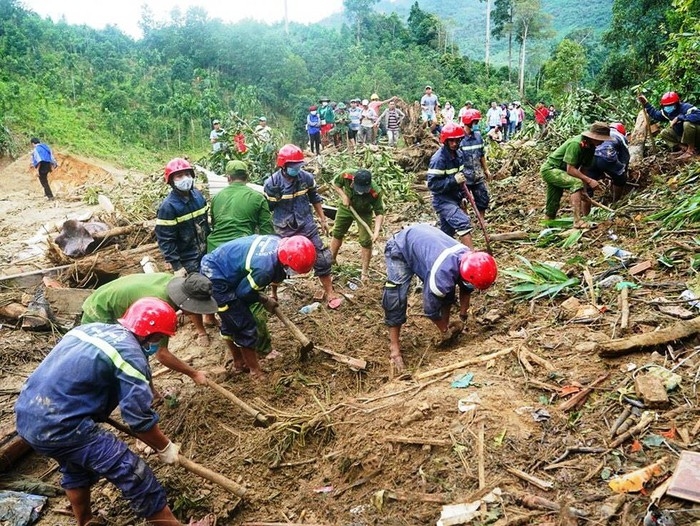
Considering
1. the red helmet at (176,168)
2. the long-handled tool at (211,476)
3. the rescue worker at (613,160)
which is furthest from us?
the rescue worker at (613,160)

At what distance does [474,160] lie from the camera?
6711 millimetres

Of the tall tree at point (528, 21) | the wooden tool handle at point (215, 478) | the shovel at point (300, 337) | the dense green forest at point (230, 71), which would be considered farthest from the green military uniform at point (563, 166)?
the tall tree at point (528, 21)

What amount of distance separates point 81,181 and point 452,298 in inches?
585

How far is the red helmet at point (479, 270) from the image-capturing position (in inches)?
157

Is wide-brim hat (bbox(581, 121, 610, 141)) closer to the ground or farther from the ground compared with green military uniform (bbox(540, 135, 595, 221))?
farther from the ground

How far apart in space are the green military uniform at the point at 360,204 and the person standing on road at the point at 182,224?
5.51 ft

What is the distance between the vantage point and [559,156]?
6.50 metres

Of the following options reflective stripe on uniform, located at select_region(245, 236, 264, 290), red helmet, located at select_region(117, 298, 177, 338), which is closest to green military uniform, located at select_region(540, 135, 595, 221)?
reflective stripe on uniform, located at select_region(245, 236, 264, 290)

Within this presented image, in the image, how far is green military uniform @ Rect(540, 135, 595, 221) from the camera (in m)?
6.17

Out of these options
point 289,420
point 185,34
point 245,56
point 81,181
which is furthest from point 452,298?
point 185,34

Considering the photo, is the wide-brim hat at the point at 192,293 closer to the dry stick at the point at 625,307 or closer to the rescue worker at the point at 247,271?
the rescue worker at the point at 247,271

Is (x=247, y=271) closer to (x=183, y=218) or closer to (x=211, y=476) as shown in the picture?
(x=183, y=218)

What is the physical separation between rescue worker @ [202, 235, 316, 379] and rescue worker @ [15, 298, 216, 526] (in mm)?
1208

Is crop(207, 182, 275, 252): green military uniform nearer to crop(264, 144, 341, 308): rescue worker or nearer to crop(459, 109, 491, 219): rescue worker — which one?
crop(264, 144, 341, 308): rescue worker
